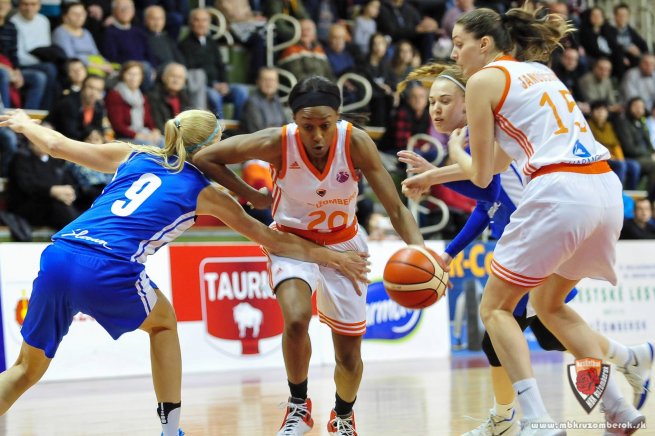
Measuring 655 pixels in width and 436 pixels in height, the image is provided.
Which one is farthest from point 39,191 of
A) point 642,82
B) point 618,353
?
point 642,82

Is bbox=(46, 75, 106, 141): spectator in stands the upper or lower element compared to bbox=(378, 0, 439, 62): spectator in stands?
lower

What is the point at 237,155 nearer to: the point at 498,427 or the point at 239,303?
the point at 498,427

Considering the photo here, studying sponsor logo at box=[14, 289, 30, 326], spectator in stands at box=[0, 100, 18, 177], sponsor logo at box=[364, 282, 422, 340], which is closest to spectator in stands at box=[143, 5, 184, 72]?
spectator in stands at box=[0, 100, 18, 177]

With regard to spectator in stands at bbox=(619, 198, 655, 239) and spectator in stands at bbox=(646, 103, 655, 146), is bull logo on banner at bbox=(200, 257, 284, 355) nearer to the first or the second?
spectator in stands at bbox=(619, 198, 655, 239)

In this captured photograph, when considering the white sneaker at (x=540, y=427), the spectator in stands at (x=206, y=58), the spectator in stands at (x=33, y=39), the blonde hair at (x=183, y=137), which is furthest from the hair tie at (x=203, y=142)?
the spectator in stands at (x=206, y=58)

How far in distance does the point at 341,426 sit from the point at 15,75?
23.2 ft

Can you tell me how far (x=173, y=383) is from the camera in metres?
4.45

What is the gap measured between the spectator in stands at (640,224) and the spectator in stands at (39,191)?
786 cm

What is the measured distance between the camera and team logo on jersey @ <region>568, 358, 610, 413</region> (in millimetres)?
4184

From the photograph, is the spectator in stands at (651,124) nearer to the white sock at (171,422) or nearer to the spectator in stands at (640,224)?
the spectator in stands at (640,224)

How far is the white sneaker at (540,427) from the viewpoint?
3.94 meters

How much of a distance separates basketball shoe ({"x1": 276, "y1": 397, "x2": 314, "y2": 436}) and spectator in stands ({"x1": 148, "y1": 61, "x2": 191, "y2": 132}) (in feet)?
22.0

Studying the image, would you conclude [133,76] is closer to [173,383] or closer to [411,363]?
[411,363]

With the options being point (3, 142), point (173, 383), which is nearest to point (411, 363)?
point (3, 142)
